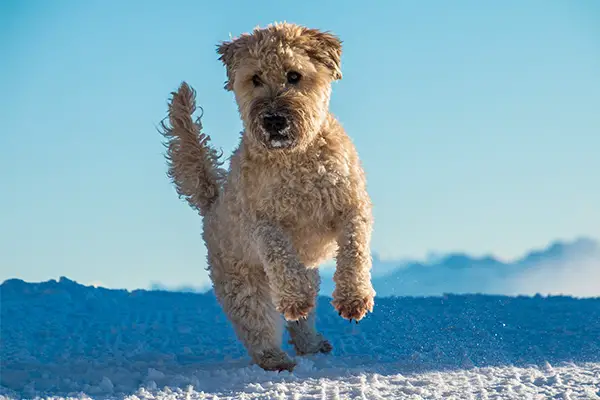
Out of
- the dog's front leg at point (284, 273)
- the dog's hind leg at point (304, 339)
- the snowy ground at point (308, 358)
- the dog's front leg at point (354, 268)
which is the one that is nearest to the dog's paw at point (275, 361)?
the snowy ground at point (308, 358)

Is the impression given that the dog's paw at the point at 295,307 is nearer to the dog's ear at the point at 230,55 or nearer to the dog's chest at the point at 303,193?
the dog's chest at the point at 303,193

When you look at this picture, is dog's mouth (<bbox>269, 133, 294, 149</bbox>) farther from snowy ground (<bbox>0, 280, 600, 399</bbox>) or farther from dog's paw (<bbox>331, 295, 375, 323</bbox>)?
snowy ground (<bbox>0, 280, 600, 399</bbox>)

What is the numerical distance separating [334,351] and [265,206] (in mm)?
2270

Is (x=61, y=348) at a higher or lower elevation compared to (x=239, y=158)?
lower

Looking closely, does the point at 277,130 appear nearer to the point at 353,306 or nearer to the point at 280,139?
the point at 280,139

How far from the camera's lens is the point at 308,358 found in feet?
23.0

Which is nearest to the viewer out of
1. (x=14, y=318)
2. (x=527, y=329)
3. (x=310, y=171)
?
(x=310, y=171)

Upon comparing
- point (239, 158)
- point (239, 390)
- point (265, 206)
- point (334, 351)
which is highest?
point (239, 158)

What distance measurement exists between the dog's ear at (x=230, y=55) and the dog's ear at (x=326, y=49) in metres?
0.48

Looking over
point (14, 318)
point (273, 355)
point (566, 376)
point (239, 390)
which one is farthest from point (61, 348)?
point (566, 376)

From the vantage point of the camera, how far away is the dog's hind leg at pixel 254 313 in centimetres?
665

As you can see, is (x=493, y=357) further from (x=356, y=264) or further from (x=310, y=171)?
(x=310, y=171)

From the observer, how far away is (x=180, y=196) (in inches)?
290

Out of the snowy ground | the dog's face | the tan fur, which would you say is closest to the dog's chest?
the tan fur
